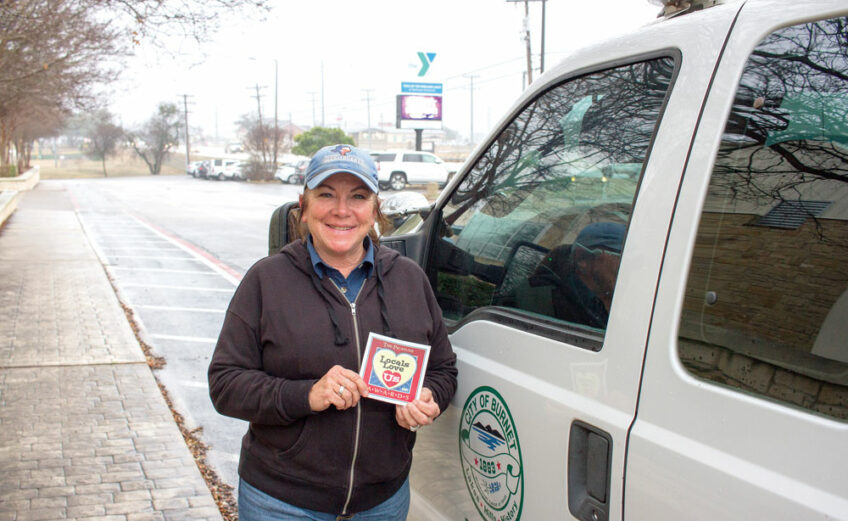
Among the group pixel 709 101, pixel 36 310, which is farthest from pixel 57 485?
pixel 36 310

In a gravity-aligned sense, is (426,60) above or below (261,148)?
above

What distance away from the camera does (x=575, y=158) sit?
2.04 m

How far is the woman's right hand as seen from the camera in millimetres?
1905

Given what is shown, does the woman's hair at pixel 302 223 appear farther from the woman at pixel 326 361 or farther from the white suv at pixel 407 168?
the white suv at pixel 407 168

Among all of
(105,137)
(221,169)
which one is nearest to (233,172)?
(221,169)

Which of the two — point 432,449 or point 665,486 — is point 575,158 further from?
point 432,449

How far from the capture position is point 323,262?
212cm

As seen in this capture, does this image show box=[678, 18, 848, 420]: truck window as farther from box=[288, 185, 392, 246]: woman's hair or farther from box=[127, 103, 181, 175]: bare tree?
box=[127, 103, 181, 175]: bare tree

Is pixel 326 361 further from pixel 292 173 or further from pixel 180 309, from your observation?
pixel 292 173

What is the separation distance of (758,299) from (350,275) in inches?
44.5

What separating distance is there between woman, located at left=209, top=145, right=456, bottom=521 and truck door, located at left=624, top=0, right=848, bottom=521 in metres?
0.76

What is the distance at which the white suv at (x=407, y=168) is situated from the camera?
37.2 meters

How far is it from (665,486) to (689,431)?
128 millimetres

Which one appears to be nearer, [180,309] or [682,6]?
[682,6]
